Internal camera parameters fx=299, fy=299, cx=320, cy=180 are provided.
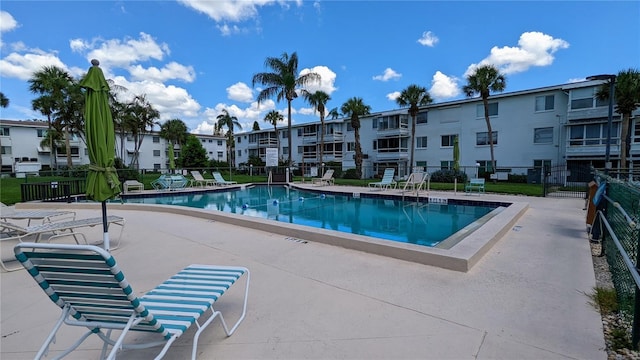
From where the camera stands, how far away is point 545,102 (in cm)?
2256

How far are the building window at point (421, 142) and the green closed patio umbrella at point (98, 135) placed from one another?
28263mm

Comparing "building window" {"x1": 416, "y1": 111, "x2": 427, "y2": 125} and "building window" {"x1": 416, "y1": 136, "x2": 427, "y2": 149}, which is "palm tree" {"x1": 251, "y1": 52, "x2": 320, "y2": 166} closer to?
"building window" {"x1": 416, "y1": 111, "x2": 427, "y2": 125}

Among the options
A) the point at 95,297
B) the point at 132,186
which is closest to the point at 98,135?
the point at 95,297

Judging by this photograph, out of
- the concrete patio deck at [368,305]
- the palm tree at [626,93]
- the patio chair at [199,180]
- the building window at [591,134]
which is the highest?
the palm tree at [626,93]

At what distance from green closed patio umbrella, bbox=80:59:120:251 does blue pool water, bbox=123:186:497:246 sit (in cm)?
580

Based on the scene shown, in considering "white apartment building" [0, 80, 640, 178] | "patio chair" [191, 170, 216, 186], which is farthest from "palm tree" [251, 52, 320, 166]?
"white apartment building" [0, 80, 640, 178]

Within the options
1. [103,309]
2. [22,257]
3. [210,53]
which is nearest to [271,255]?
[103,309]

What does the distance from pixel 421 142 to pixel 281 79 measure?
14878 millimetres

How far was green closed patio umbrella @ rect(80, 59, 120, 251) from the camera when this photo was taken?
3.76 meters

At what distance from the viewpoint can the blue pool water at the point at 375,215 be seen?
8.06 meters

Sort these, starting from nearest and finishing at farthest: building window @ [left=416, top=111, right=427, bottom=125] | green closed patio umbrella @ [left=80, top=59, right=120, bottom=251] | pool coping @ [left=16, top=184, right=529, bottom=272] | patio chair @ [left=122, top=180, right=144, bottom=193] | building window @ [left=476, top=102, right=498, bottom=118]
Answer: green closed patio umbrella @ [left=80, top=59, right=120, bottom=251], pool coping @ [left=16, top=184, right=529, bottom=272], patio chair @ [left=122, top=180, right=144, bottom=193], building window @ [left=476, top=102, right=498, bottom=118], building window @ [left=416, top=111, right=427, bottom=125]

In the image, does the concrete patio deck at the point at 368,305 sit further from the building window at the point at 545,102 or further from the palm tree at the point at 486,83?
the building window at the point at 545,102

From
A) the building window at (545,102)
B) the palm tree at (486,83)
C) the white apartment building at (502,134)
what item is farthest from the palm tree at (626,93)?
the palm tree at (486,83)

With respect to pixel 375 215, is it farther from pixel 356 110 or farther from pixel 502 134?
pixel 356 110
